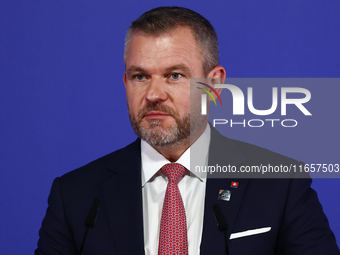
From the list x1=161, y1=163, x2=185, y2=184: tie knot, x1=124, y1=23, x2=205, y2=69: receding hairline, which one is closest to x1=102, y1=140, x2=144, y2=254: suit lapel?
x1=161, y1=163, x2=185, y2=184: tie knot

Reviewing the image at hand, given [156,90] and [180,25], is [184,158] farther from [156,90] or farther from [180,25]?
[180,25]

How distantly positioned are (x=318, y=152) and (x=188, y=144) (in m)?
0.85

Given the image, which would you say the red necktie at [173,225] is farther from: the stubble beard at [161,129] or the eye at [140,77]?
the eye at [140,77]

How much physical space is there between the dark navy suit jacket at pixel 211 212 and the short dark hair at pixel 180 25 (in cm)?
36

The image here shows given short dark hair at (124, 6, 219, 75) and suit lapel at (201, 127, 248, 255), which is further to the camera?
short dark hair at (124, 6, 219, 75)

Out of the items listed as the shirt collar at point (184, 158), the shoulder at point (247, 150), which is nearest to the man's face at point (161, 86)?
the shirt collar at point (184, 158)

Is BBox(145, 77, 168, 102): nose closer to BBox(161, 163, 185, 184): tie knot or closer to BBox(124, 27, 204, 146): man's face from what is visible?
BBox(124, 27, 204, 146): man's face

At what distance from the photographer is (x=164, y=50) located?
1854mm

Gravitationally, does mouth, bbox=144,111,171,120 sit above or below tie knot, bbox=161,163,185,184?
above

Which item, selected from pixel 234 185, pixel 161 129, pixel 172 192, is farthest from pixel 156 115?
pixel 234 185

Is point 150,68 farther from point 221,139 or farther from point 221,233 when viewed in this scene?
point 221,233

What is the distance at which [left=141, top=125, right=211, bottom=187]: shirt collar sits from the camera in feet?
6.41

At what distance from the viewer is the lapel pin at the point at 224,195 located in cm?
185

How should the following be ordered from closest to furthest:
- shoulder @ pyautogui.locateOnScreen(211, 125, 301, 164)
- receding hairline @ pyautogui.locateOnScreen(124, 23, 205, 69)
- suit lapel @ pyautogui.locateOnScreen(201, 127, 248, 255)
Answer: suit lapel @ pyautogui.locateOnScreen(201, 127, 248, 255), receding hairline @ pyautogui.locateOnScreen(124, 23, 205, 69), shoulder @ pyautogui.locateOnScreen(211, 125, 301, 164)
